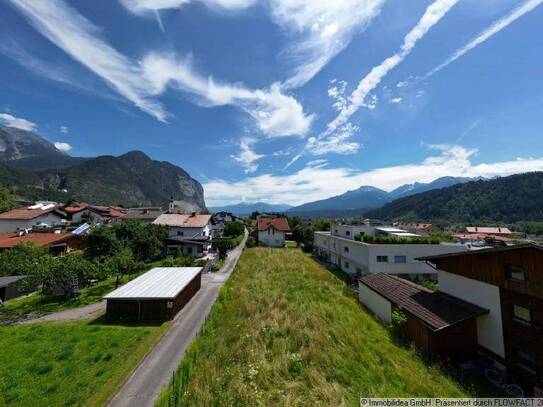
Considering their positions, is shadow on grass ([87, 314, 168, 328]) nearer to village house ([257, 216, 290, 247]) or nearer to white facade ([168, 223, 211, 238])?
white facade ([168, 223, 211, 238])

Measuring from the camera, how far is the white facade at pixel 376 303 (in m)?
19.0

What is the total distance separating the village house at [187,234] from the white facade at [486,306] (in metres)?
39.8

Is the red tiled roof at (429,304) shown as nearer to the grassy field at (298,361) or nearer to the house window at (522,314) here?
the house window at (522,314)

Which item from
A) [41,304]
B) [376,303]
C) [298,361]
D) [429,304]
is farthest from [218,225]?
[298,361]

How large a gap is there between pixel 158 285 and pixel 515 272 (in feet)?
83.4

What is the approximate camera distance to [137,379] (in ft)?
41.4

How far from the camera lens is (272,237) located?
6400 centimetres

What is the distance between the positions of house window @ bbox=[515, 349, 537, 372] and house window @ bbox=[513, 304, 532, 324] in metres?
1.37

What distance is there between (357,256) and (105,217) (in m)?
76.6

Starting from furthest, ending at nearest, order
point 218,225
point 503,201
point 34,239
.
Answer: point 503,201 < point 218,225 < point 34,239

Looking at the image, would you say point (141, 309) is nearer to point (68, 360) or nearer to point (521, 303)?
point (68, 360)

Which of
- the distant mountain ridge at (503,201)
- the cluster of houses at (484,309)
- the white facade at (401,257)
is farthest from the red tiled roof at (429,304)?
the distant mountain ridge at (503,201)

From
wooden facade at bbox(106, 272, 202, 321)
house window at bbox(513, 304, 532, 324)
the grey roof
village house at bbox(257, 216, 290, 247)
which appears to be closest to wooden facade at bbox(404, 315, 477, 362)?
house window at bbox(513, 304, 532, 324)

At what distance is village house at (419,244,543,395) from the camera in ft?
37.0
